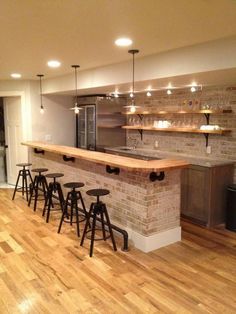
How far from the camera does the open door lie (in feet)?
20.3

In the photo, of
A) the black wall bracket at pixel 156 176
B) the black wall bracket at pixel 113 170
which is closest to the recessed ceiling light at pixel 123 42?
the black wall bracket at pixel 156 176

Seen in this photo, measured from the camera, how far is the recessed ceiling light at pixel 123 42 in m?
2.67

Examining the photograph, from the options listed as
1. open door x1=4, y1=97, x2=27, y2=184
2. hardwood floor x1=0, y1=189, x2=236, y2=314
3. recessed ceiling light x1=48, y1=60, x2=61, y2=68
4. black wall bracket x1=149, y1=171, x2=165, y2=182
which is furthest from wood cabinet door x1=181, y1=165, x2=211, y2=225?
open door x1=4, y1=97, x2=27, y2=184

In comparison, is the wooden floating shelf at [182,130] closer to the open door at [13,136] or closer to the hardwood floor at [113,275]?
the hardwood floor at [113,275]

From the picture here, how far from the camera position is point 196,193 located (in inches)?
165

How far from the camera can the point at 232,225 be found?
13.1 ft

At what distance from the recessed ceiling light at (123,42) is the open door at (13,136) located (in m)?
3.85

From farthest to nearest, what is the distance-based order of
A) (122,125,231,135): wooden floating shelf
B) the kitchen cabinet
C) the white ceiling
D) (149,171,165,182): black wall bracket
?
(122,125,231,135): wooden floating shelf, the kitchen cabinet, (149,171,165,182): black wall bracket, the white ceiling

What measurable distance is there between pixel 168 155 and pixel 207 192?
136 cm

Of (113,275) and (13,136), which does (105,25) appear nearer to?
(113,275)

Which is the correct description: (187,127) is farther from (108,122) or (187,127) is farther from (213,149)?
(108,122)

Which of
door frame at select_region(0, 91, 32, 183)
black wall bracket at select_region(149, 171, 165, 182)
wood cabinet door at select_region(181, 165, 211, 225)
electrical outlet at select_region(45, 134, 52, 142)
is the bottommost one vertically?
wood cabinet door at select_region(181, 165, 211, 225)

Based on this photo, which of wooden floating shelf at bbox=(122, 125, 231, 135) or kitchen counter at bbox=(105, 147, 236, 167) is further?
wooden floating shelf at bbox=(122, 125, 231, 135)

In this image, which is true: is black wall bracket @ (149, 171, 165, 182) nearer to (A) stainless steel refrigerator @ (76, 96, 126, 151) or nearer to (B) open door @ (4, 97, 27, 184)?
(A) stainless steel refrigerator @ (76, 96, 126, 151)
